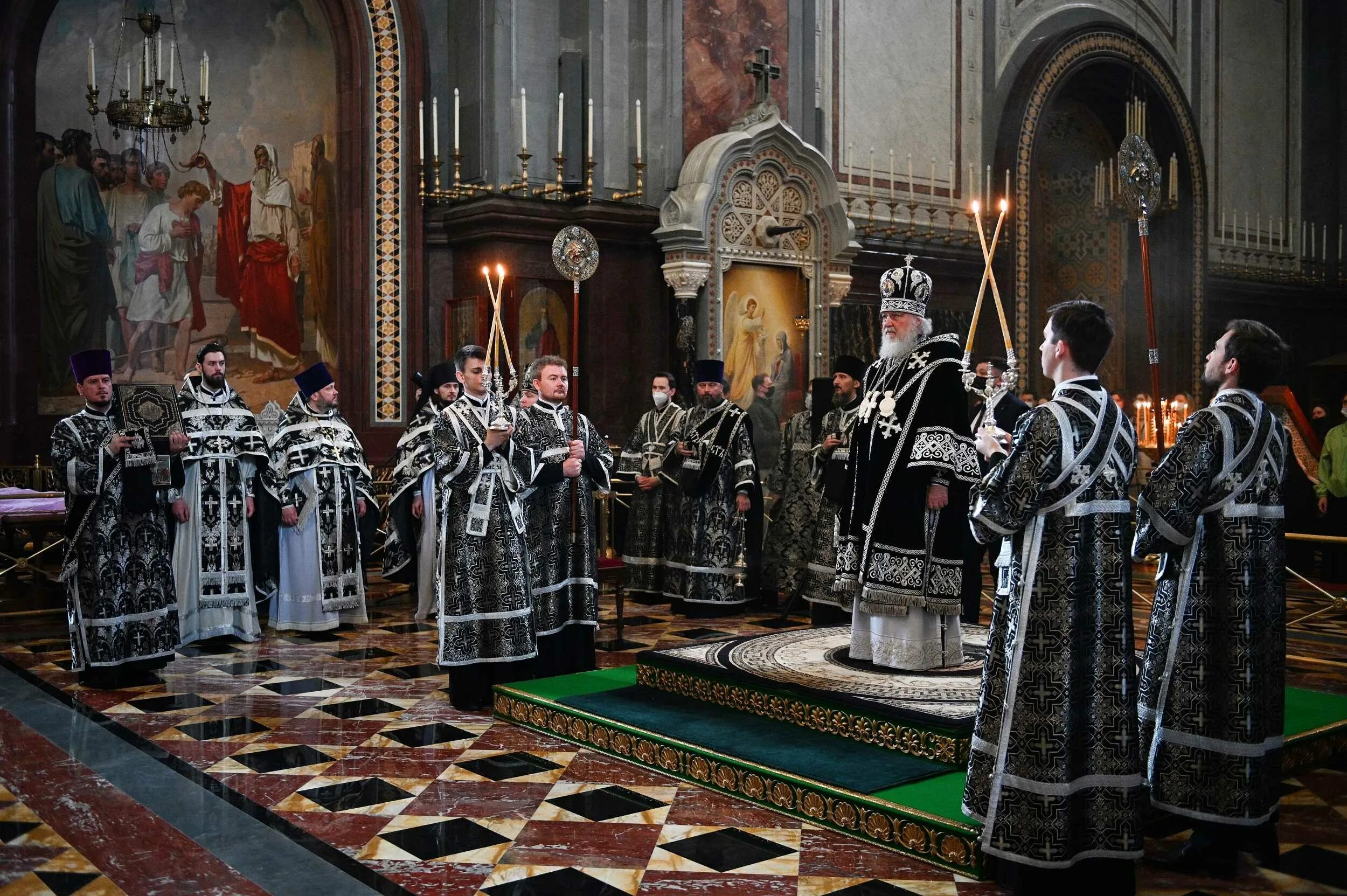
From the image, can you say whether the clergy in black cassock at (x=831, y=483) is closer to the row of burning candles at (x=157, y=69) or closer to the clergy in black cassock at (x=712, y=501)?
the clergy in black cassock at (x=712, y=501)

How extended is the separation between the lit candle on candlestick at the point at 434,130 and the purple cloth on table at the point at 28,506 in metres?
4.47

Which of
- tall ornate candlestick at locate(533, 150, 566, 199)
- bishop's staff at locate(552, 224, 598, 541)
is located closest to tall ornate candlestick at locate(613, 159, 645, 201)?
tall ornate candlestick at locate(533, 150, 566, 199)

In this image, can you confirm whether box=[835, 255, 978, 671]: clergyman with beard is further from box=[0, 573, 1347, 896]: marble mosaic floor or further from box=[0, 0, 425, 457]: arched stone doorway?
box=[0, 0, 425, 457]: arched stone doorway

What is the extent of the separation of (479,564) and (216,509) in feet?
9.56

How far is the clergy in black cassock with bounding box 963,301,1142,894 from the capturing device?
13.1 ft

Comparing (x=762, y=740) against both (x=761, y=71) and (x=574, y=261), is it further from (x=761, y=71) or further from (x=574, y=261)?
(x=761, y=71)

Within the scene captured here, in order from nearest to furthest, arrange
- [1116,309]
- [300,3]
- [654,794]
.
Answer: [654,794] → [300,3] → [1116,309]

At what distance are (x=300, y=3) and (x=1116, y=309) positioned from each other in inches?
456

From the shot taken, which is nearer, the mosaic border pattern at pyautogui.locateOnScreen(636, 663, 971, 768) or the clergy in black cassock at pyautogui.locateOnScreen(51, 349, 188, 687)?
the mosaic border pattern at pyautogui.locateOnScreen(636, 663, 971, 768)

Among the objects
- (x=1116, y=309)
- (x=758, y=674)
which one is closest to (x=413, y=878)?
(x=758, y=674)

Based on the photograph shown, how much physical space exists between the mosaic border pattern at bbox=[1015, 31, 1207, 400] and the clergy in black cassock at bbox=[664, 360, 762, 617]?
7391 mm

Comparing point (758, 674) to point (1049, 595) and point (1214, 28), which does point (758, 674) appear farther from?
point (1214, 28)

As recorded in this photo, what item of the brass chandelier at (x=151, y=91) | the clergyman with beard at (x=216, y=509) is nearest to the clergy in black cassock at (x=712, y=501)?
the clergyman with beard at (x=216, y=509)

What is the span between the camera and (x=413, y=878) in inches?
167
